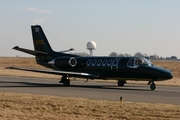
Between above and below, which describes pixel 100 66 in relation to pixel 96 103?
above

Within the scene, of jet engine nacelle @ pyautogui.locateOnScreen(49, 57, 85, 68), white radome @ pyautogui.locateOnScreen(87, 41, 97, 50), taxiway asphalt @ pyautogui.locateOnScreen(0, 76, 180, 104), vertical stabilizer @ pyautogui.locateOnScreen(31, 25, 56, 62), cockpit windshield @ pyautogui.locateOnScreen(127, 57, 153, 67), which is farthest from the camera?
white radome @ pyautogui.locateOnScreen(87, 41, 97, 50)

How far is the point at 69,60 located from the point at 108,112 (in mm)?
17480

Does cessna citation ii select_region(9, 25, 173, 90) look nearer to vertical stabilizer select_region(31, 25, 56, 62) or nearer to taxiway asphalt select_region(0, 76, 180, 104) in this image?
vertical stabilizer select_region(31, 25, 56, 62)

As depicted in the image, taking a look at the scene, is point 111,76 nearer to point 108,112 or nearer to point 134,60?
point 134,60

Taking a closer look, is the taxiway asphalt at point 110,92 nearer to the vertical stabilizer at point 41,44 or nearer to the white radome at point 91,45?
the vertical stabilizer at point 41,44

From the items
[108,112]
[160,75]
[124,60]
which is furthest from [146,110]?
[124,60]

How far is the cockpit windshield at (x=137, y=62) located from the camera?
2713 centimetres

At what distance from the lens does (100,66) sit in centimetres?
2947

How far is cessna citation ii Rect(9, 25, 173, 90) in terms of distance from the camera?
26.6 metres

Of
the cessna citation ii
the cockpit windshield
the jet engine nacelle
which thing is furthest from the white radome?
the cockpit windshield

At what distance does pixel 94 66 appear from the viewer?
98.3 feet

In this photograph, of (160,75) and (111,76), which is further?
(111,76)

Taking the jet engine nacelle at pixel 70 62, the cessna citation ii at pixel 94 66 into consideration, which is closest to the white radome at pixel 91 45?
the cessna citation ii at pixel 94 66

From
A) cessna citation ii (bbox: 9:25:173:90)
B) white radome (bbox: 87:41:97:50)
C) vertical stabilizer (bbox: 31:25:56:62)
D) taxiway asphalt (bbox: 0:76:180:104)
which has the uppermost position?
white radome (bbox: 87:41:97:50)
